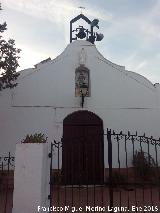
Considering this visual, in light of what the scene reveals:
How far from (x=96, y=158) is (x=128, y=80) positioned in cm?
392

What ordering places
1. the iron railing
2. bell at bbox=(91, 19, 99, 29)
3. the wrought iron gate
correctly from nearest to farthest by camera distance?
the iron railing < the wrought iron gate < bell at bbox=(91, 19, 99, 29)

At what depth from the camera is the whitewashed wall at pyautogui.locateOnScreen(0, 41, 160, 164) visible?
13.5 meters

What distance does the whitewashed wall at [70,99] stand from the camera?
44.4 ft

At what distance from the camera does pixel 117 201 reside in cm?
937

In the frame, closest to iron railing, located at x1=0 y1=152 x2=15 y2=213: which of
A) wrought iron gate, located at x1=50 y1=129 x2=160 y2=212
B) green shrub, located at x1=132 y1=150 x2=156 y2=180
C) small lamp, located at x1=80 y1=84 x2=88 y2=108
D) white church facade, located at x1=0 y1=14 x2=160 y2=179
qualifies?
wrought iron gate, located at x1=50 y1=129 x2=160 y2=212

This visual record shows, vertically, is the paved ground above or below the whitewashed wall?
below

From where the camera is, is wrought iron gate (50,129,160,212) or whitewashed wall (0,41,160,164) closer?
wrought iron gate (50,129,160,212)

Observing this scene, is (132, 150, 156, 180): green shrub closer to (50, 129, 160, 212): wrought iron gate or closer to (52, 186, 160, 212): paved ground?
(50, 129, 160, 212): wrought iron gate

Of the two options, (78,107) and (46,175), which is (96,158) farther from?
(46,175)

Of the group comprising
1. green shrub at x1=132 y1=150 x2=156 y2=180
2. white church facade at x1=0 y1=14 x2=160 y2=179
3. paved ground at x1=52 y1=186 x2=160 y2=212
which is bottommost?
paved ground at x1=52 y1=186 x2=160 y2=212

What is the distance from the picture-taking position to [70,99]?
45.6ft

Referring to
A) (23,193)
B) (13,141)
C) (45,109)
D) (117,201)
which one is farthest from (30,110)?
(23,193)

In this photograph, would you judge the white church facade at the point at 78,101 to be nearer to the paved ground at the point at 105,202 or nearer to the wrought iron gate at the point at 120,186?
the wrought iron gate at the point at 120,186

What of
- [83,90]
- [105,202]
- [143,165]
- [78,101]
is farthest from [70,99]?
[105,202]
